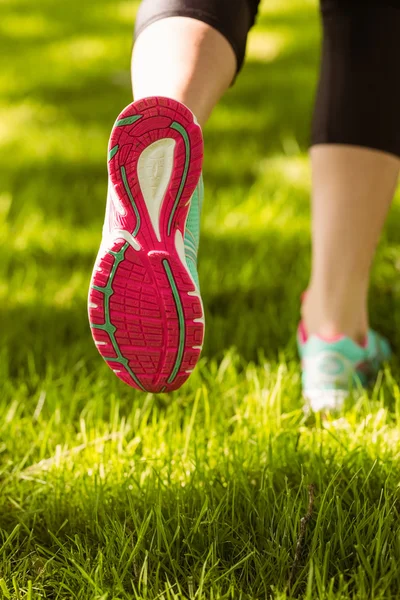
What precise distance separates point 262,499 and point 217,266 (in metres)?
1.07

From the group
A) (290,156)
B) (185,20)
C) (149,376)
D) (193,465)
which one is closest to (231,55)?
(185,20)

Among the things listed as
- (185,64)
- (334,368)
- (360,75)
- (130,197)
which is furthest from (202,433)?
(360,75)

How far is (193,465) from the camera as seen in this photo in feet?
4.27

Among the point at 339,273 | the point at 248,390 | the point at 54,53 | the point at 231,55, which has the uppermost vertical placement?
the point at 54,53

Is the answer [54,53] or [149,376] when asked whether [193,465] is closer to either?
[149,376]

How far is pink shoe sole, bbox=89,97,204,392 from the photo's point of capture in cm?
113

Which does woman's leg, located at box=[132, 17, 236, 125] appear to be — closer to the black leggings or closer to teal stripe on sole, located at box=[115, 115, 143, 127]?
teal stripe on sole, located at box=[115, 115, 143, 127]

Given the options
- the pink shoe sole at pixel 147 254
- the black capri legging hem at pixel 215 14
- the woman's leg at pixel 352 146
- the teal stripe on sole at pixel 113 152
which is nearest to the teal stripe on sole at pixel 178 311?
the pink shoe sole at pixel 147 254

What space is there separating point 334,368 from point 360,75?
565 mm

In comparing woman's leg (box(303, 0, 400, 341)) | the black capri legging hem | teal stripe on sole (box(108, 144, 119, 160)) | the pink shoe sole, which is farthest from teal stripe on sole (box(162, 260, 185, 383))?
woman's leg (box(303, 0, 400, 341))

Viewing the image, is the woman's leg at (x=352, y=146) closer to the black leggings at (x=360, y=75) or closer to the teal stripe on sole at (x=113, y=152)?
the black leggings at (x=360, y=75)

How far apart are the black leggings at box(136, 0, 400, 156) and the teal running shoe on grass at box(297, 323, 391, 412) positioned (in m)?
0.39

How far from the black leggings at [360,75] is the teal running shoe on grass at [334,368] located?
0.39 metres

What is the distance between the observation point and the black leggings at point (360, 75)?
154cm
